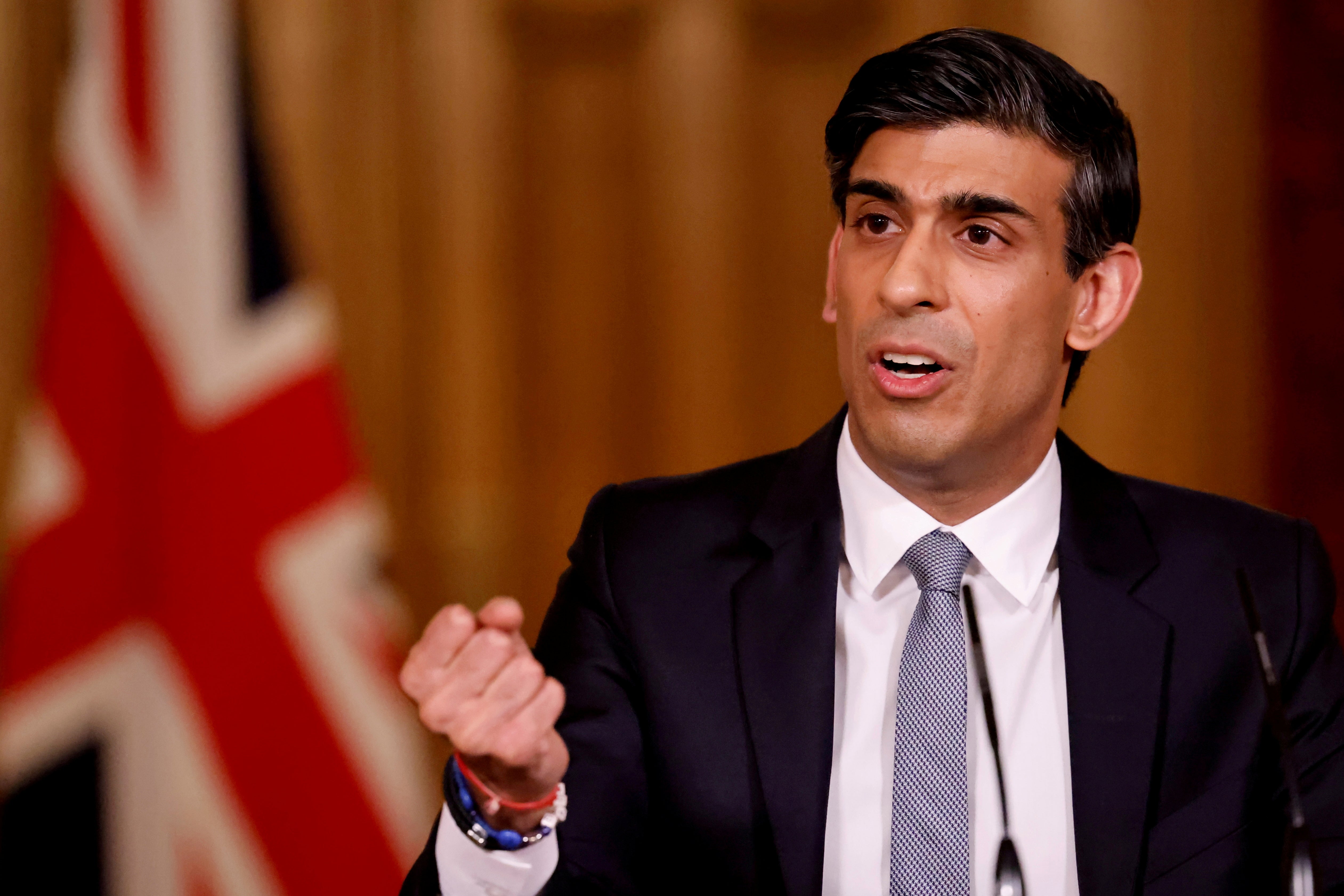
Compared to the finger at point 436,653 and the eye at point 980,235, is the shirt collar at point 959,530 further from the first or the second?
the finger at point 436,653

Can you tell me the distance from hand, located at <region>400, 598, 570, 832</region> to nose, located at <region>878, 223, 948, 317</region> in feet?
1.79

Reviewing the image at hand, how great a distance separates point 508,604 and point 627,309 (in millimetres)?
1596

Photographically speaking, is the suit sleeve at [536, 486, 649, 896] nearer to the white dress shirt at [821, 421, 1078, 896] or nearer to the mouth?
the white dress shirt at [821, 421, 1078, 896]

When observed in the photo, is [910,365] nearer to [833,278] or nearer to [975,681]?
[833,278]

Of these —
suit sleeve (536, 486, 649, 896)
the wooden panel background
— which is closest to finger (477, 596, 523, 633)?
suit sleeve (536, 486, 649, 896)

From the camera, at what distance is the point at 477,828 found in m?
1.08

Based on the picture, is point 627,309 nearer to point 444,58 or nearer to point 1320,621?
point 444,58

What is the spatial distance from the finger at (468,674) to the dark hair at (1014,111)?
729 mm

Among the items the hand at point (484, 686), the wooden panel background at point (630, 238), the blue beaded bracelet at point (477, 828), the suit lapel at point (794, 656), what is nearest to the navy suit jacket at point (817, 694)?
the suit lapel at point (794, 656)

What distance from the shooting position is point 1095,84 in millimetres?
1432

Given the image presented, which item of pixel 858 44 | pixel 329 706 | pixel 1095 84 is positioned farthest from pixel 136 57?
pixel 1095 84

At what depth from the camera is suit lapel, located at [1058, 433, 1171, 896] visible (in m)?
1.29

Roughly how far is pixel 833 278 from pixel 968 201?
0.73 ft

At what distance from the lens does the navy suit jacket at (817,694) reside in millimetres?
1283
